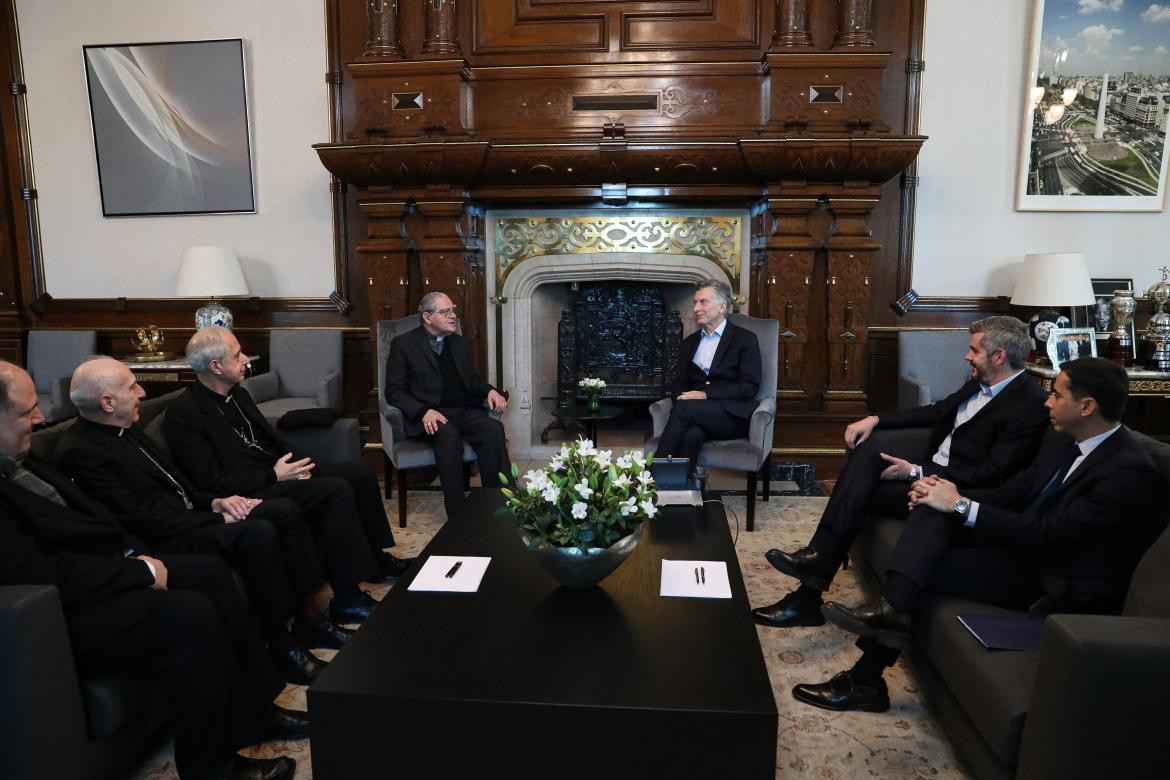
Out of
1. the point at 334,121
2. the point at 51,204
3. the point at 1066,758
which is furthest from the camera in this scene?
the point at 51,204

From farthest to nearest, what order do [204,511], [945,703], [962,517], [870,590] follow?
[870,590], [204,511], [962,517], [945,703]

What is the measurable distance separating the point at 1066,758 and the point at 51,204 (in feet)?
22.0

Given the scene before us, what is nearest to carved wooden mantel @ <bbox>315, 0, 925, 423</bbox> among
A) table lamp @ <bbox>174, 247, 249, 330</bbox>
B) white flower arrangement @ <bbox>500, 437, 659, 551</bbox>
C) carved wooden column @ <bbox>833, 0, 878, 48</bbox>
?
carved wooden column @ <bbox>833, 0, 878, 48</bbox>

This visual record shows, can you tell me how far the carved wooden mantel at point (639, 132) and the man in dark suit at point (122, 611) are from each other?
3.03 meters

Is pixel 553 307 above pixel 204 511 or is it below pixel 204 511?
above

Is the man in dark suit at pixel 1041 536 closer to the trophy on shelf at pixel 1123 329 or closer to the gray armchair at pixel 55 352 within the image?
A: the trophy on shelf at pixel 1123 329

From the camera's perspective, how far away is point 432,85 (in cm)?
471

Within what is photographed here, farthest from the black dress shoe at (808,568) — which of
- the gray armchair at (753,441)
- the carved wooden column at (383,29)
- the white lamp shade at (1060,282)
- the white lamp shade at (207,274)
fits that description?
the white lamp shade at (207,274)

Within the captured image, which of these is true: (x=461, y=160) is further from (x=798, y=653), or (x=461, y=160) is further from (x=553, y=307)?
(x=798, y=653)

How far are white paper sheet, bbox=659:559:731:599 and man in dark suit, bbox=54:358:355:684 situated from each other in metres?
1.18

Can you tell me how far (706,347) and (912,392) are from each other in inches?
→ 56.0

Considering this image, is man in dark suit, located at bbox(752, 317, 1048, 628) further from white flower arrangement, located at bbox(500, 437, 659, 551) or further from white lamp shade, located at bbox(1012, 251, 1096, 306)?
white lamp shade, located at bbox(1012, 251, 1096, 306)

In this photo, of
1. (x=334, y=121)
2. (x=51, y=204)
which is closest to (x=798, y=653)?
(x=334, y=121)

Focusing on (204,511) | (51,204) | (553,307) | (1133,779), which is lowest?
(1133,779)
